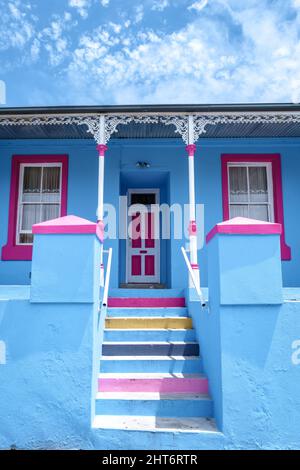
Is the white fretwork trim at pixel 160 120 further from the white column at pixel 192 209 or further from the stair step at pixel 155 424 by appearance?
the stair step at pixel 155 424

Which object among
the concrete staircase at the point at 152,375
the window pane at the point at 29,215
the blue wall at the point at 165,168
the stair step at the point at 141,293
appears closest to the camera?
the concrete staircase at the point at 152,375

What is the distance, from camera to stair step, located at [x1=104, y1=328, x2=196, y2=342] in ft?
16.4

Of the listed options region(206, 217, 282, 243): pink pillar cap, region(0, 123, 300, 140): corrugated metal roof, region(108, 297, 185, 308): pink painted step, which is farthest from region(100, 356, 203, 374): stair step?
region(0, 123, 300, 140): corrugated metal roof

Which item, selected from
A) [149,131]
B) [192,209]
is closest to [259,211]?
[192,209]

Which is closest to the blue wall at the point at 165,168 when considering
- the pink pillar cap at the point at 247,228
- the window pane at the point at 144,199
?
the window pane at the point at 144,199

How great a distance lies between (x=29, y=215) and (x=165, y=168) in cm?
293

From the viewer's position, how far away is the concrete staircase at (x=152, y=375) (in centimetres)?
403

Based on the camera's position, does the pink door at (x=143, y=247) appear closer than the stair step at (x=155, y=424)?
No

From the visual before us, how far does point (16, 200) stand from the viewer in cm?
773

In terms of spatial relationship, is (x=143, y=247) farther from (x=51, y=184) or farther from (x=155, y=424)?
(x=155, y=424)

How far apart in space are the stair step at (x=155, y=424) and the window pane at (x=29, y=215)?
15.3 ft
